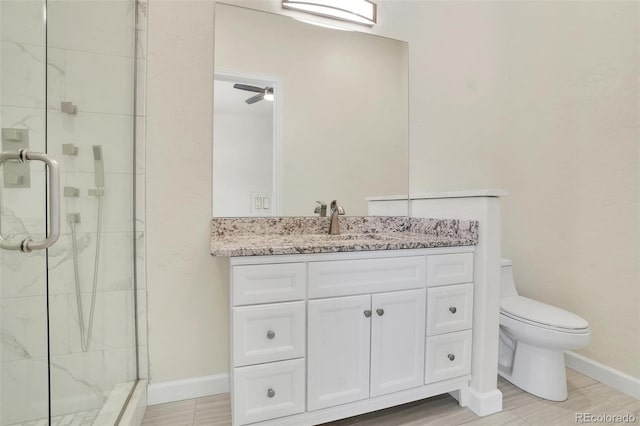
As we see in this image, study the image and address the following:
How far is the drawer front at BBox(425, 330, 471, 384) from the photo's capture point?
1.51 metres

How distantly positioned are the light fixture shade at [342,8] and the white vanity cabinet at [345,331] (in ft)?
4.76

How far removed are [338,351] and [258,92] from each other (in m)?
1.37

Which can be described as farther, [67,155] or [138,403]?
[138,403]

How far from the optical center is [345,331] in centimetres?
136

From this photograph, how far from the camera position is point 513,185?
2.28 m

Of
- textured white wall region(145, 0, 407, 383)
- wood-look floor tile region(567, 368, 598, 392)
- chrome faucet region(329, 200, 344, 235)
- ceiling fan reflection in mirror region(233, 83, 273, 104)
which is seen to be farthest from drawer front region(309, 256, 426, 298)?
wood-look floor tile region(567, 368, 598, 392)

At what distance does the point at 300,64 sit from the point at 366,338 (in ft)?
4.94

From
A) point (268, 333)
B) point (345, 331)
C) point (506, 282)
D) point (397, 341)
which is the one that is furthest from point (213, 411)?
point (506, 282)

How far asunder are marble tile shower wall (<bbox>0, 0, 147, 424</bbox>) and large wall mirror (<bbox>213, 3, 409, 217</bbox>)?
0.41 metres

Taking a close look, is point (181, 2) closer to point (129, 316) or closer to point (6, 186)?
point (6, 186)

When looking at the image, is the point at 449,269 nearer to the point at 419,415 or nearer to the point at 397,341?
the point at 397,341

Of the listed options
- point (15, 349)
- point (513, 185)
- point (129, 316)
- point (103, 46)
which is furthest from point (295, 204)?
A: point (513, 185)

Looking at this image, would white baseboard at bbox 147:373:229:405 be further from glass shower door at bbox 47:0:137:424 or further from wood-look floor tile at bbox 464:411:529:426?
wood-look floor tile at bbox 464:411:529:426

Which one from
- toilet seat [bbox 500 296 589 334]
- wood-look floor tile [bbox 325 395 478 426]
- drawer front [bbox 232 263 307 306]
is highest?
drawer front [bbox 232 263 307 306]
